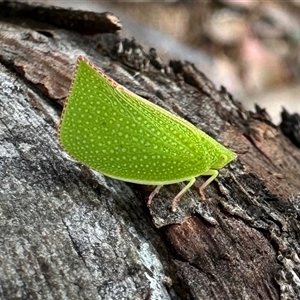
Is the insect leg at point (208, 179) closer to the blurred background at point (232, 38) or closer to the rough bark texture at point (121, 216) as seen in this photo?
the rough bark texture at point (121, 216)

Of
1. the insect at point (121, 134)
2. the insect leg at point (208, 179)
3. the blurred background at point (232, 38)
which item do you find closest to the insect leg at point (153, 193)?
the insect at point (121, 134)

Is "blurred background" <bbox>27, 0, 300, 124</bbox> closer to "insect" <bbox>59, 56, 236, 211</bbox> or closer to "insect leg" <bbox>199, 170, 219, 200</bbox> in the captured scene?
"insect leg" <bbox>199, 170, 219, 200</bbox>

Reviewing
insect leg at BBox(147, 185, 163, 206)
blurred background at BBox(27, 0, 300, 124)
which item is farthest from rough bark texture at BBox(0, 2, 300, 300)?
blurred background at BBox(27, 0, 300, 124)

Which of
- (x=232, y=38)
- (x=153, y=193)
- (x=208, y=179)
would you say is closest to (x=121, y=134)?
(x=153, y=193)

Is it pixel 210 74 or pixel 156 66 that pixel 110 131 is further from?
pixel 210 74

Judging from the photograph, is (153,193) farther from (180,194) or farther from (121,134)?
(121,134)

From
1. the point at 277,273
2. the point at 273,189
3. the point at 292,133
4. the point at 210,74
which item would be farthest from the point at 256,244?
the point at 210,74
